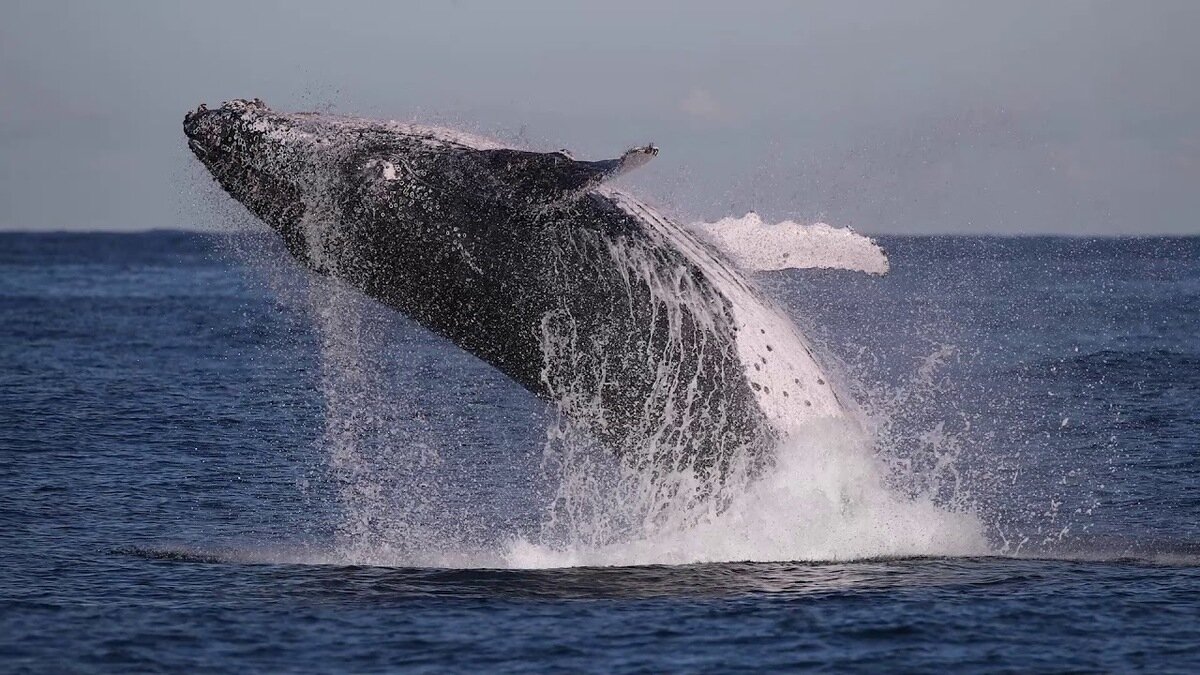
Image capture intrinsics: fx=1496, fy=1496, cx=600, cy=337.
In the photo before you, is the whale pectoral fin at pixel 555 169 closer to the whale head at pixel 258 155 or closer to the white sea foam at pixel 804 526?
the whale head at pixel 258 155

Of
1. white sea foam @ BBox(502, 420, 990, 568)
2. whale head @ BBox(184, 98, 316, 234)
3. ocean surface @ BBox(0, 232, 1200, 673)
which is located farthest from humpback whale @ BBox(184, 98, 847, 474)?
ocean surface @ BBox(0, 232, 1200, 673)

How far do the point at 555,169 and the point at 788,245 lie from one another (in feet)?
14.3

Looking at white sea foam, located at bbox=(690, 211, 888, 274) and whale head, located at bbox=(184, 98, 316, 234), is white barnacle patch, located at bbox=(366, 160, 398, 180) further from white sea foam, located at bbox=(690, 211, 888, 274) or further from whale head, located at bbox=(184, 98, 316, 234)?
white sea foam, located at bbox=(690, 211, 888, 274)

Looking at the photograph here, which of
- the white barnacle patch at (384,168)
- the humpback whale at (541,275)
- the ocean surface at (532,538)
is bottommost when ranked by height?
the ocean surface at (532,538)

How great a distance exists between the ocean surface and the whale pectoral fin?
8.60 feet

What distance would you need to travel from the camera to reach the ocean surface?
12.7 metres

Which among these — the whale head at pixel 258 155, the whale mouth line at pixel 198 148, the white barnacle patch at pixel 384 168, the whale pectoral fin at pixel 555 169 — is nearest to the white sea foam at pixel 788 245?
the whale pectoral fin at pixel 555 169

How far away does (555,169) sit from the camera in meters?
15.1

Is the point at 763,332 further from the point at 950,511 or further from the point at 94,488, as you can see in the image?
the point at 94,488

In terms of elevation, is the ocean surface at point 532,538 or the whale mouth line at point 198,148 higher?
the whale mouth line at point 198,148

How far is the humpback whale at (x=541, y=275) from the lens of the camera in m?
15.7

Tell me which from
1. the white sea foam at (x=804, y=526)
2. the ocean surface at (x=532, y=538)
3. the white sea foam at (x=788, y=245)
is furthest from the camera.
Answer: the white sea foam at (x=788, y=245)

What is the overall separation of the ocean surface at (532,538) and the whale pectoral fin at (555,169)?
2621mm

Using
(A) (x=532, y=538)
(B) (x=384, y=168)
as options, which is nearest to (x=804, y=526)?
(A) (x=532, y=538)
